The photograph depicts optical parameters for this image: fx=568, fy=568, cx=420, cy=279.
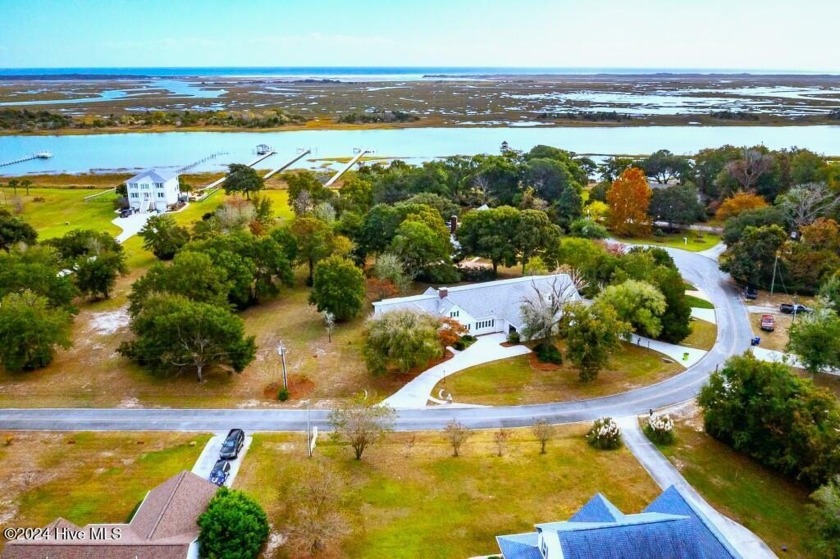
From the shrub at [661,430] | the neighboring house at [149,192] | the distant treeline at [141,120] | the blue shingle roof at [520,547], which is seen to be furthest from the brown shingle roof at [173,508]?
the distant treeline at [141,120]

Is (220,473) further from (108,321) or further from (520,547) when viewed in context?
(108,321)

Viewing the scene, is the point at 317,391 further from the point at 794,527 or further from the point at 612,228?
the point at 612,228

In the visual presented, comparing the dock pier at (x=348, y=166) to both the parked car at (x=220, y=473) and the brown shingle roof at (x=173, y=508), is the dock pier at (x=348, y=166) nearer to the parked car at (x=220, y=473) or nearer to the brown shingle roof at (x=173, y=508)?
the parked car at (x=220, y=473)

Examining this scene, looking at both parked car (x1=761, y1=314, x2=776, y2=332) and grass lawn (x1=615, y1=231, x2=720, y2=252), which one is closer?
parked car (x1=761, y1=314, x2=776, y2=332)

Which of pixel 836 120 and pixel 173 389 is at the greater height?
pixel 836 120

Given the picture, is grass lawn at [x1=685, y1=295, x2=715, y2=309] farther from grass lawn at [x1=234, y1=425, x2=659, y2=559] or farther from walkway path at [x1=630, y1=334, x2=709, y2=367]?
grass lawn at [x1=234, y1=425, x2=659, y2=559]

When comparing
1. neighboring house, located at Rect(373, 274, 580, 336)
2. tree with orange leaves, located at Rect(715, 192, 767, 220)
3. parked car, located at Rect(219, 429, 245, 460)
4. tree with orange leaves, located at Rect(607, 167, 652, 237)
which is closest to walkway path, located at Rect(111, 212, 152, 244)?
neighboring house, located at Rect(373, 274, 580, 336)

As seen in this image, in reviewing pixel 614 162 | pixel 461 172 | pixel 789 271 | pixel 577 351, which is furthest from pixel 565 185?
pixel 577 351
